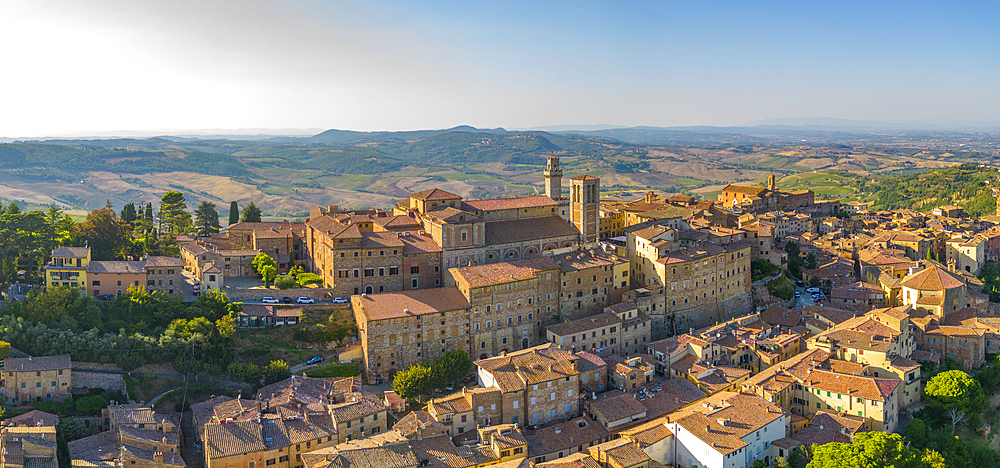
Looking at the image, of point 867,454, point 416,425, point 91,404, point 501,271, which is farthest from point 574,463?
point 91,404

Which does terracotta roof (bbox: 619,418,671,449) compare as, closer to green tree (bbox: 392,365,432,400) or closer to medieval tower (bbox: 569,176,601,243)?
green tree (bbox: 392,365,432,400)

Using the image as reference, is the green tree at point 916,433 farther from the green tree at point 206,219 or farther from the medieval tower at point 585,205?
the green tree at point 206,219

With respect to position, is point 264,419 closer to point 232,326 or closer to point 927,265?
point 232,326

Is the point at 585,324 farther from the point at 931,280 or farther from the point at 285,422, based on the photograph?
the point at 931,280

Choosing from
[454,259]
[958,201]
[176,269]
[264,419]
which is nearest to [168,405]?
[264,419]

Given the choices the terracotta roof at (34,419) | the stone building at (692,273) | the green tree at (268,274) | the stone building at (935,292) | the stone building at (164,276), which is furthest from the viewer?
the stone building at (692,273)

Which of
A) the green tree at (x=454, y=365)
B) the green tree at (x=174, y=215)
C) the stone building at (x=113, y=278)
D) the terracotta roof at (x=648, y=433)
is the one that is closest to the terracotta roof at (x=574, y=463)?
the terracotta roof at (x=648, y=433)
